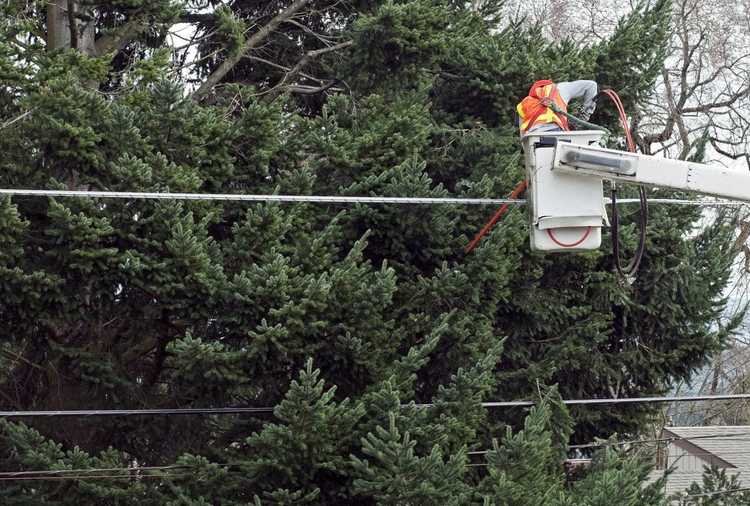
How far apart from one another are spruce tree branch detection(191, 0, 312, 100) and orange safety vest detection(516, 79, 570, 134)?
6198 mm

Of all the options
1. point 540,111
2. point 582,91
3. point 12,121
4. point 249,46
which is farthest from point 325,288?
point 249,46

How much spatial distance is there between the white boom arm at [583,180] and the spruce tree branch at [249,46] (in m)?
6.99

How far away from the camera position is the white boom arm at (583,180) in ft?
21.4

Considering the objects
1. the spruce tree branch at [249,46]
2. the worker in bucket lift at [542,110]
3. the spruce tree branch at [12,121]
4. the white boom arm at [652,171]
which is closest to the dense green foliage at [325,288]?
the spruce tree branch at [12,121]

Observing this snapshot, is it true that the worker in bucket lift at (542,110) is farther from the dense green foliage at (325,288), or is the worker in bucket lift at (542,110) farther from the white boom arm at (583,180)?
the dense green foliage at (325,288)

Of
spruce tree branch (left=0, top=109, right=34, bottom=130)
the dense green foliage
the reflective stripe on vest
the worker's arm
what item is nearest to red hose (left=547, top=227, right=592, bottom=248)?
the reflective stripe on vest


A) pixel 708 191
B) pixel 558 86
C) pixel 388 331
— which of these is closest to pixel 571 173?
pixel 708 191

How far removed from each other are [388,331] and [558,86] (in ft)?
12.0

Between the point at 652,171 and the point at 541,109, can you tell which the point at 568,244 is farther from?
the point at 541,109

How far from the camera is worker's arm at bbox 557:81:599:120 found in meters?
7.88

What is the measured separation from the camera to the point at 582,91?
26.1 ft

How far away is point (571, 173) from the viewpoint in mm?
6641

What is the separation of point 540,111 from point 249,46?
274 inches

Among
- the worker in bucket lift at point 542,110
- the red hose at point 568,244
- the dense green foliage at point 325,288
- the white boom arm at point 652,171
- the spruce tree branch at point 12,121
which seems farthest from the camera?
the spruce tree branch at point 12,121
